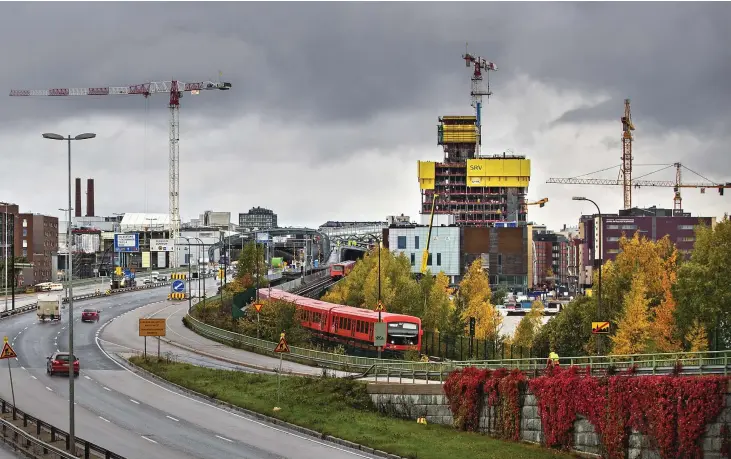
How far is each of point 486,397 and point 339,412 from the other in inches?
347

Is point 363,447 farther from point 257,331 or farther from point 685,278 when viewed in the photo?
point 257,331

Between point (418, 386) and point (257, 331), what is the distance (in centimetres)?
4022

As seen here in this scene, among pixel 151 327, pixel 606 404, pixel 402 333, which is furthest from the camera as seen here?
pixel 402 333

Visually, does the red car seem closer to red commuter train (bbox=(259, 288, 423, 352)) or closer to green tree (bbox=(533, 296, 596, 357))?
red commuter train (bbox=(259, 288, 423, 352))

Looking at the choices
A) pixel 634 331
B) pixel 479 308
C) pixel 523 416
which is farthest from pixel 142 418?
pixel 479 308

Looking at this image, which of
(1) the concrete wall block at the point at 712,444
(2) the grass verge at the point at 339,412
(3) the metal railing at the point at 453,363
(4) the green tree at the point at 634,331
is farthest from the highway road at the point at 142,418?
(4) the green tree at the point at 634,331

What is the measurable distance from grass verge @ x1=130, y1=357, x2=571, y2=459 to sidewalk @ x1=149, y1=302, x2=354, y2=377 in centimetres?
594

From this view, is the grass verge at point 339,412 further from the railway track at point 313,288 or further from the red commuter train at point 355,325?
the railway track at point 313,288

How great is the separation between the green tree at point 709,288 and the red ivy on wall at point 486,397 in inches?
943

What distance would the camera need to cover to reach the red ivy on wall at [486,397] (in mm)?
46000

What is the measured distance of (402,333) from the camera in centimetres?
7962

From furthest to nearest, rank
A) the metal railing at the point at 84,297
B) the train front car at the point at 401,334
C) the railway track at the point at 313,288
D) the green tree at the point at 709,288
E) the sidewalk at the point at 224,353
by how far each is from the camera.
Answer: the railway track at the point at 313,288
the metal railing at the point at 84,297
the train front car at the point at 401,334
the sidewalk at the point at 224,353
the green tree at the point at 709,288

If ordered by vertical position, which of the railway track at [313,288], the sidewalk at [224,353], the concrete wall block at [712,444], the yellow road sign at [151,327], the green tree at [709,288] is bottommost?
the sidewalk at [224,353]

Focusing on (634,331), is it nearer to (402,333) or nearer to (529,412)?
(402,333)
